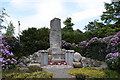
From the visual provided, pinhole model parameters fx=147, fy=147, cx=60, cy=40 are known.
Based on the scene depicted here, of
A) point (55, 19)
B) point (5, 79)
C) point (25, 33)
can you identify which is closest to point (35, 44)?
point (25, 33)

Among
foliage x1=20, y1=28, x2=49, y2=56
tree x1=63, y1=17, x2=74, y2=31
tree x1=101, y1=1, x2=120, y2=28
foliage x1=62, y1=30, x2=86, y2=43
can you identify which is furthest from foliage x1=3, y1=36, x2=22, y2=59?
tree x1=63, y1=17, x2=74, y2=31

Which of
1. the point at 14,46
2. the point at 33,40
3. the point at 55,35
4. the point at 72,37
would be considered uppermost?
the point at 72,37

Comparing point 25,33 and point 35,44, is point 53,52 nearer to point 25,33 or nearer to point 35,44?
point 35,44

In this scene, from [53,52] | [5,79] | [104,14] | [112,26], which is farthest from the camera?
[104,14]

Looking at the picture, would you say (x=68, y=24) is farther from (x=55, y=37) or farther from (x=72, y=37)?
(x=55, y=37)

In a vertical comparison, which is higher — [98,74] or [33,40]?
[33,40]

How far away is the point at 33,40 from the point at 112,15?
32.5 feet

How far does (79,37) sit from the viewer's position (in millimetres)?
12633

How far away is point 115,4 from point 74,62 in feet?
37.3

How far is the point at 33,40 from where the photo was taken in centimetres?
1074

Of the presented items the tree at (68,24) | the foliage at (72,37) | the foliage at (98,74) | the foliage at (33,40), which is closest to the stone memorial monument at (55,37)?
the foliage at (33,40)

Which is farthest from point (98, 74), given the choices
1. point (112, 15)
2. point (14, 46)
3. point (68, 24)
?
point (68, 24)

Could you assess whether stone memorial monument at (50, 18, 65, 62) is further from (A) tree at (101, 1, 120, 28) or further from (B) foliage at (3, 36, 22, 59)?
(A) tree at (101, 1, 120, 28)

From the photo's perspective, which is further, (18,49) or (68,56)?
(18,49)
